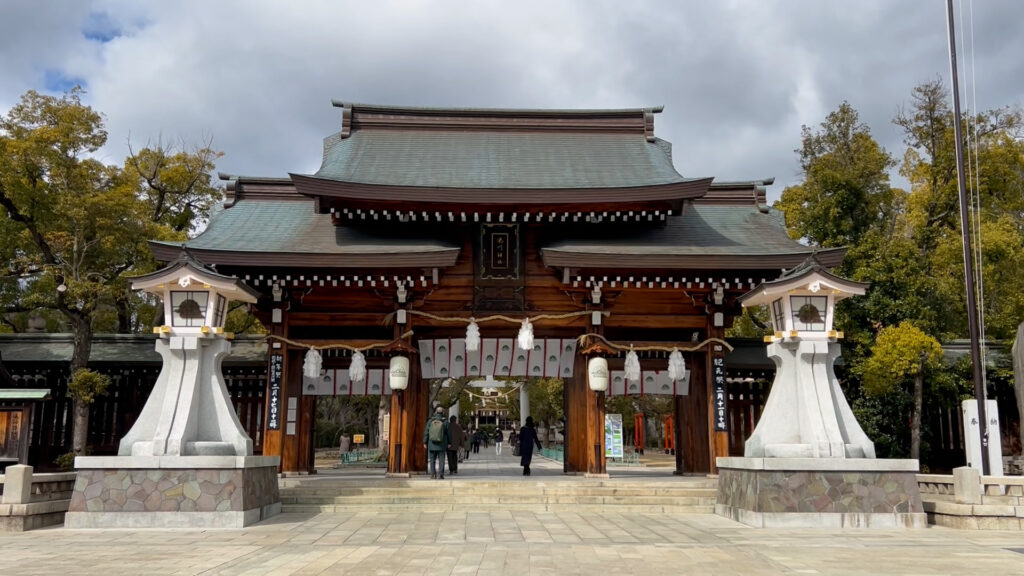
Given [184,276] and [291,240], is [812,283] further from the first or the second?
[291,240]

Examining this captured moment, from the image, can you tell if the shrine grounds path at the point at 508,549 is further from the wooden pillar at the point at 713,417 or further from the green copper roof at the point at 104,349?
the green copper roof at the point at 104,349

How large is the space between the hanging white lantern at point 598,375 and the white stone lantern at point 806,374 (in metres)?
4.24

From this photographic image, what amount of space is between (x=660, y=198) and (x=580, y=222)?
6.72ft

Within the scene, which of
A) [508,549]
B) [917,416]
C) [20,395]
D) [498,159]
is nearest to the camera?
[508,549]

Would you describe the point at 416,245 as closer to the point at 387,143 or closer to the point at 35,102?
the point at 387,143

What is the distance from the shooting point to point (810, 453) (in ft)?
37.9

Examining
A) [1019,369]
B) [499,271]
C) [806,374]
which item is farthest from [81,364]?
[1019,369]

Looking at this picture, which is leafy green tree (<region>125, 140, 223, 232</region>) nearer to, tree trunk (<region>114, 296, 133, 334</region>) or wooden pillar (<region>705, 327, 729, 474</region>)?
tree trunk (<region>114, 296, 133, 334</region>)

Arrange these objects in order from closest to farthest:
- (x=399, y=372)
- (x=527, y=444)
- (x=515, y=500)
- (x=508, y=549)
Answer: (x=508, y=549) → (x=515, y=500) → (x=399, y=372) → (x=527, y=444)

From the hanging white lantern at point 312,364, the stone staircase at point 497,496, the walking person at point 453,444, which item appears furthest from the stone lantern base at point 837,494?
the hanging white lantern at point 312,364

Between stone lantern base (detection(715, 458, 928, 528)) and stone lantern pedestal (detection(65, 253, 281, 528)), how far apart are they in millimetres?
7964

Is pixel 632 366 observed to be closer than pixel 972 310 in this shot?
No

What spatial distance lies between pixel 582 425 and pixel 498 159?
24.5ft

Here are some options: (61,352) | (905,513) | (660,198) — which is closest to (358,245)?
(660,198)
